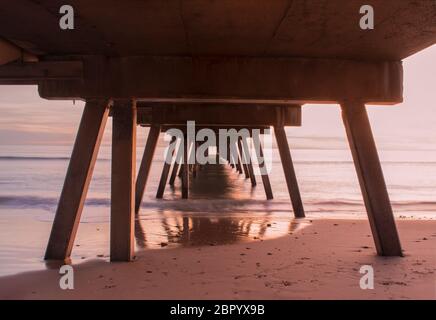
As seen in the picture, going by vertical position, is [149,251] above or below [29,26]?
below

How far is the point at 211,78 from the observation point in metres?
6.97

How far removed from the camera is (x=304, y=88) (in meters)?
7.12

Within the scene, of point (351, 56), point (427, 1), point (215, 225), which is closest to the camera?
point (427, 1)

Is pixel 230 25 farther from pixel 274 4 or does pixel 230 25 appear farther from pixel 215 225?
pixel 215 225

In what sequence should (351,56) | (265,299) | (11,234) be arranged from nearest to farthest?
1. (265,299)
2. (351,56)
3. (11,234)

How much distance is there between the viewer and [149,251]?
793 cm

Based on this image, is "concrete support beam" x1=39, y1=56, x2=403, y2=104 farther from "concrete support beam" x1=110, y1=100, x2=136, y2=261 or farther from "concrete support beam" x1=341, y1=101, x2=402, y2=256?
"concrete support beam" x1=341, y1=101, x2=402, y2=256

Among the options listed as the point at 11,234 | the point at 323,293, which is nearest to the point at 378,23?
the point at 323,293

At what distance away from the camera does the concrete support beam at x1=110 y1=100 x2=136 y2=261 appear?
6.95 m

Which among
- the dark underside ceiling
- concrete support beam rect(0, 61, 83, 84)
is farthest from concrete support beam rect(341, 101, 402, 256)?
concrete support beam rect(0, 61, 83, 84)

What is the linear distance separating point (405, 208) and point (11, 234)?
50.3 feet

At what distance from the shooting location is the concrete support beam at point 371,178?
7.34m

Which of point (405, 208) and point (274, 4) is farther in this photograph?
point (405, 208)

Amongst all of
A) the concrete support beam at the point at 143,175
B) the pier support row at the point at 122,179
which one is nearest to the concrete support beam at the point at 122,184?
the pier support row at the point at 122,179
